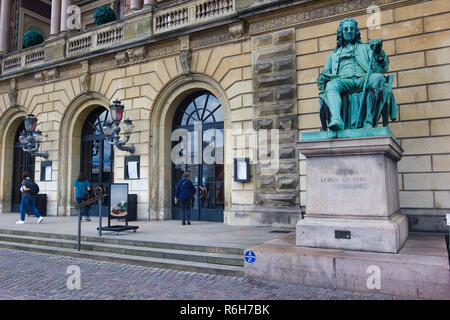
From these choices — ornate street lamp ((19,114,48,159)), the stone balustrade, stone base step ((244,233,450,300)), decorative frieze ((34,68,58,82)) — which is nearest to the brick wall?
stone base step ((244,233,450,300))

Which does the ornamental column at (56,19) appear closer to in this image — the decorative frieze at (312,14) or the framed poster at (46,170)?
the framed poster at (46,170)

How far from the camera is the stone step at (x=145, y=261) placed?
6348mm

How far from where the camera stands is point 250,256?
6.06m

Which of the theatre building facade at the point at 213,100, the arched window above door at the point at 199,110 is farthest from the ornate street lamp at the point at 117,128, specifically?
the arched window above door at the point at 199,110

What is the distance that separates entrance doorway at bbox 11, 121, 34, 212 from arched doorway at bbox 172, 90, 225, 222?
8.98m

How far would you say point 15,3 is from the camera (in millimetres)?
20250

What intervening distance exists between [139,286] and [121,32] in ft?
37.9

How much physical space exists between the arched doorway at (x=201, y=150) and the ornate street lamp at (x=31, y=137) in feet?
20.8

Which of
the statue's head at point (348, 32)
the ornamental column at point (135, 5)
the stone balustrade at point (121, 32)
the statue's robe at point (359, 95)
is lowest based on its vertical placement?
the statue's robe at point (359, 95)

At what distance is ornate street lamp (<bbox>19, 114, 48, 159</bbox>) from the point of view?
15.3 meters

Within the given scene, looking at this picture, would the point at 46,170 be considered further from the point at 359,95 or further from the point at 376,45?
the point at 376,45

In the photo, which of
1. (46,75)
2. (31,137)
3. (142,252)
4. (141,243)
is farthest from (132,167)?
(46,75)

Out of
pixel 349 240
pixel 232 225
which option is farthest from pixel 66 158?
pixel 349 240

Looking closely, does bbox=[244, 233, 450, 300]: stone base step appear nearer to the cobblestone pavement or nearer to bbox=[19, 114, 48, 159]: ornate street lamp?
the cobblestone pavement
